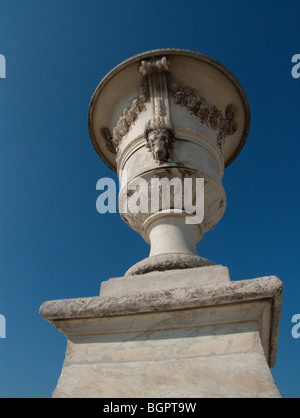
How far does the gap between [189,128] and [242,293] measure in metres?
2.22

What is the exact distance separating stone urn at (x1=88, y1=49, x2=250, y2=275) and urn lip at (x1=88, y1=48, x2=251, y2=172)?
0.5 inches

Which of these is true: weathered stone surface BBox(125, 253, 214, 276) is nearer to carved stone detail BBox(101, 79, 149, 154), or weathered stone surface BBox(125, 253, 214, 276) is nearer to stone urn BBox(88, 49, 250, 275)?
stone urn BBox(88, 49, 250, 275)

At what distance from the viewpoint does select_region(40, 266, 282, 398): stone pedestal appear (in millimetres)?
1970

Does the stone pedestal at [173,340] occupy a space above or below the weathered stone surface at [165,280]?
below

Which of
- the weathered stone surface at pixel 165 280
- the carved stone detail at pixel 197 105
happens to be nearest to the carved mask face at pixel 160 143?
the carved stone detail at pixel 197 105

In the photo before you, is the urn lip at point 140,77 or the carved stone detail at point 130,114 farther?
the urn lip at point 140,77

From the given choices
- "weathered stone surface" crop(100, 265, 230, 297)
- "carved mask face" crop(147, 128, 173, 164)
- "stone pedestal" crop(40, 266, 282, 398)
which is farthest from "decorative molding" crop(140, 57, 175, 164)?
"stone pedestal" crop(40, 266, 282, 398)

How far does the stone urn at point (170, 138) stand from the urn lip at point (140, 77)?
13mm

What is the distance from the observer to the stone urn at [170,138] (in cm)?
335

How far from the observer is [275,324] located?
241 centimetres

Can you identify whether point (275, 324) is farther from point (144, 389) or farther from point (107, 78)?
point (107, 78)

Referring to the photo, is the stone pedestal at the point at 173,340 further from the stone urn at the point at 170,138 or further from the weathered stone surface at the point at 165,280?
the stone urn at the point at 170,138

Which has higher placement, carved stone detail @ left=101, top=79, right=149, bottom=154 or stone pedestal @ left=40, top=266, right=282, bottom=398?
carved stone detail @ left=101, top=79, right=149, bottom=154

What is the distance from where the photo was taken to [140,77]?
4.31 metres
